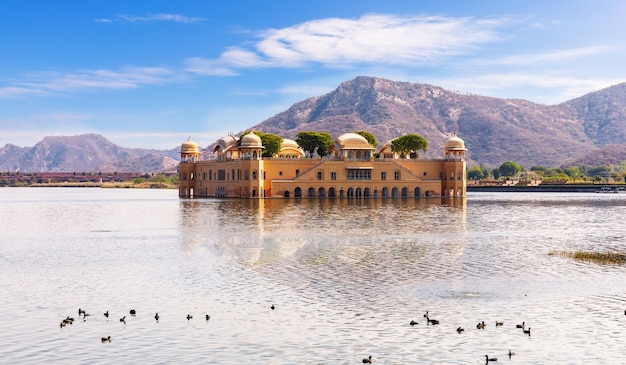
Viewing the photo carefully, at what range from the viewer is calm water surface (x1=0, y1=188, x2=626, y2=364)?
18.9m

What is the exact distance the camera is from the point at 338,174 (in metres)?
116

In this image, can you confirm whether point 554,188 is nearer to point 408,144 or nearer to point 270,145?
point 408,144

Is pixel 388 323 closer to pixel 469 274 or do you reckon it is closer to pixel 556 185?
pixel 469 274

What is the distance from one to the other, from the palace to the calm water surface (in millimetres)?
64383

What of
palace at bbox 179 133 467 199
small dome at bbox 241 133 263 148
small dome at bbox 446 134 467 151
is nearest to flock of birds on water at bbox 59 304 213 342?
palace at bbox 179 133 467 199

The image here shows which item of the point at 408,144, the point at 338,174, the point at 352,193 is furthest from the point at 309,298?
the point at 408,144

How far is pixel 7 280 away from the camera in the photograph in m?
29.8

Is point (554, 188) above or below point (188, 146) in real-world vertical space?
below

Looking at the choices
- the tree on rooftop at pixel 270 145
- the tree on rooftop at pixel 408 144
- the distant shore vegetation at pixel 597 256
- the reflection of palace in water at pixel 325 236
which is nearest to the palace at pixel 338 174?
the tree on rooftop at pixel 270 145

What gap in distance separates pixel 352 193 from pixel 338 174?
4.03 meters

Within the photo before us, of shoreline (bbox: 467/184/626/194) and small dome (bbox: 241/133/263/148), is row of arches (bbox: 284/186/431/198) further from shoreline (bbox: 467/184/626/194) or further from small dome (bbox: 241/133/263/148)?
shoreline (bbox: 467/184/626/194)

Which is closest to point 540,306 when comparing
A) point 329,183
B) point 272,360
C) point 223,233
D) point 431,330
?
point 431,330

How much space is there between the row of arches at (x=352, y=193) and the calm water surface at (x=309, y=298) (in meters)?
65.4

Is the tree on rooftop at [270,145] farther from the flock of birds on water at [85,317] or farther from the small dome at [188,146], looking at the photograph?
the flock of birds on water at [85,317]
